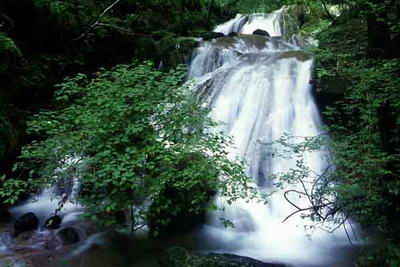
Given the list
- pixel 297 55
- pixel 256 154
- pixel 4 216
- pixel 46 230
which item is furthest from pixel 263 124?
pixel 4 216

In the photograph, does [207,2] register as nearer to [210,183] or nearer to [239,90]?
[239,90]

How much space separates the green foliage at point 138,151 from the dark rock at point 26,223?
6.00 ft

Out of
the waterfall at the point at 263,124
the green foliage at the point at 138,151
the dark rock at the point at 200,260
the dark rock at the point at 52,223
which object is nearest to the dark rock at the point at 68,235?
the dark rock at the point at 52,223

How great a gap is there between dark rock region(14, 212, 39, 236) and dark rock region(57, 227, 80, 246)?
21.3 inches

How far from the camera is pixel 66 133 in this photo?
4.18m

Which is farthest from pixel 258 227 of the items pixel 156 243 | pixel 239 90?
pixel 239 90

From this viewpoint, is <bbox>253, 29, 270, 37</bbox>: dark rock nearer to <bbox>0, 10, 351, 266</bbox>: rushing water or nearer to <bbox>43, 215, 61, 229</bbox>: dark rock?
<bbox>0, 10, 351, 266</bbox>: rushing water

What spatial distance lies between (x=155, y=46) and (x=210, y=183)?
7.10 m

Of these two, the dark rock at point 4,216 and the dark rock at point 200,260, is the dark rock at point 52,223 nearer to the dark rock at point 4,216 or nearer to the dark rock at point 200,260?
the dark rock at point 4,216

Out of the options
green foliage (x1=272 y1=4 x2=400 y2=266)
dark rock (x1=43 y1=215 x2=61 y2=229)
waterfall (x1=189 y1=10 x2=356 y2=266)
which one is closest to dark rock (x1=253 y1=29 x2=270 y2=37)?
waterfall (x1=189 y1=10 x2=356 y2=266)

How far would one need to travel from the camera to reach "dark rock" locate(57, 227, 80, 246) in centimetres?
542

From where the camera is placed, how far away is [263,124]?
757 cm

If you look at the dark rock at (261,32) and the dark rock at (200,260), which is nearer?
the dark rock at (200,260)

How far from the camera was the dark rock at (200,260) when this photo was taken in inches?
164
